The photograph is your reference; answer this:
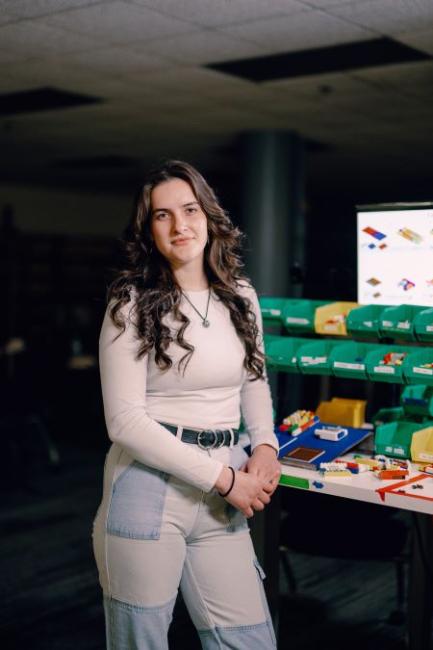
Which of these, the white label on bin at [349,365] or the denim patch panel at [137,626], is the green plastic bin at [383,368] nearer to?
the white label on bin at [349,365]

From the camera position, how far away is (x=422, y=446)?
234 cm

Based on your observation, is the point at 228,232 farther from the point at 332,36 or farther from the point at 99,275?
the point at 99,275

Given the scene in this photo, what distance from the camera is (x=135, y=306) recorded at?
187cm

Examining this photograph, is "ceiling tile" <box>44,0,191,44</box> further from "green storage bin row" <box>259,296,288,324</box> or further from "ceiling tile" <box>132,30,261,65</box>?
"green storage bin row" <box>259,296,288,324</box>

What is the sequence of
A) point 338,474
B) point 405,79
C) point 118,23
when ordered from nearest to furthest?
point 338,474 → point 118,23 → point 405,79

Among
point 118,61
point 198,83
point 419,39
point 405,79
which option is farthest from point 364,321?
point 198,83

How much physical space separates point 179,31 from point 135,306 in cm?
283

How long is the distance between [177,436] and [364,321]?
0.93 m

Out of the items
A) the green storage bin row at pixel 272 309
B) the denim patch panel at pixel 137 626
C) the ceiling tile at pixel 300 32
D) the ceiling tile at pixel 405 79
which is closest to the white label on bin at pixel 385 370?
the green storage bin row at pixel 272 309

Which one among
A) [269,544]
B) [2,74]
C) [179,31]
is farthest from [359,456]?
[2,74]

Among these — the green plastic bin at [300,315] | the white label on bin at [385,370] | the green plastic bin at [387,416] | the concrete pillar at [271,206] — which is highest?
the concrete pillar at [271,206]

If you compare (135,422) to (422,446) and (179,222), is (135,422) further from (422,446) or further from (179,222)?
(422,446)

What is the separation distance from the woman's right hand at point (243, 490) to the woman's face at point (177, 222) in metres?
0.53

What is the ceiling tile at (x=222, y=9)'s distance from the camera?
3752 mm
